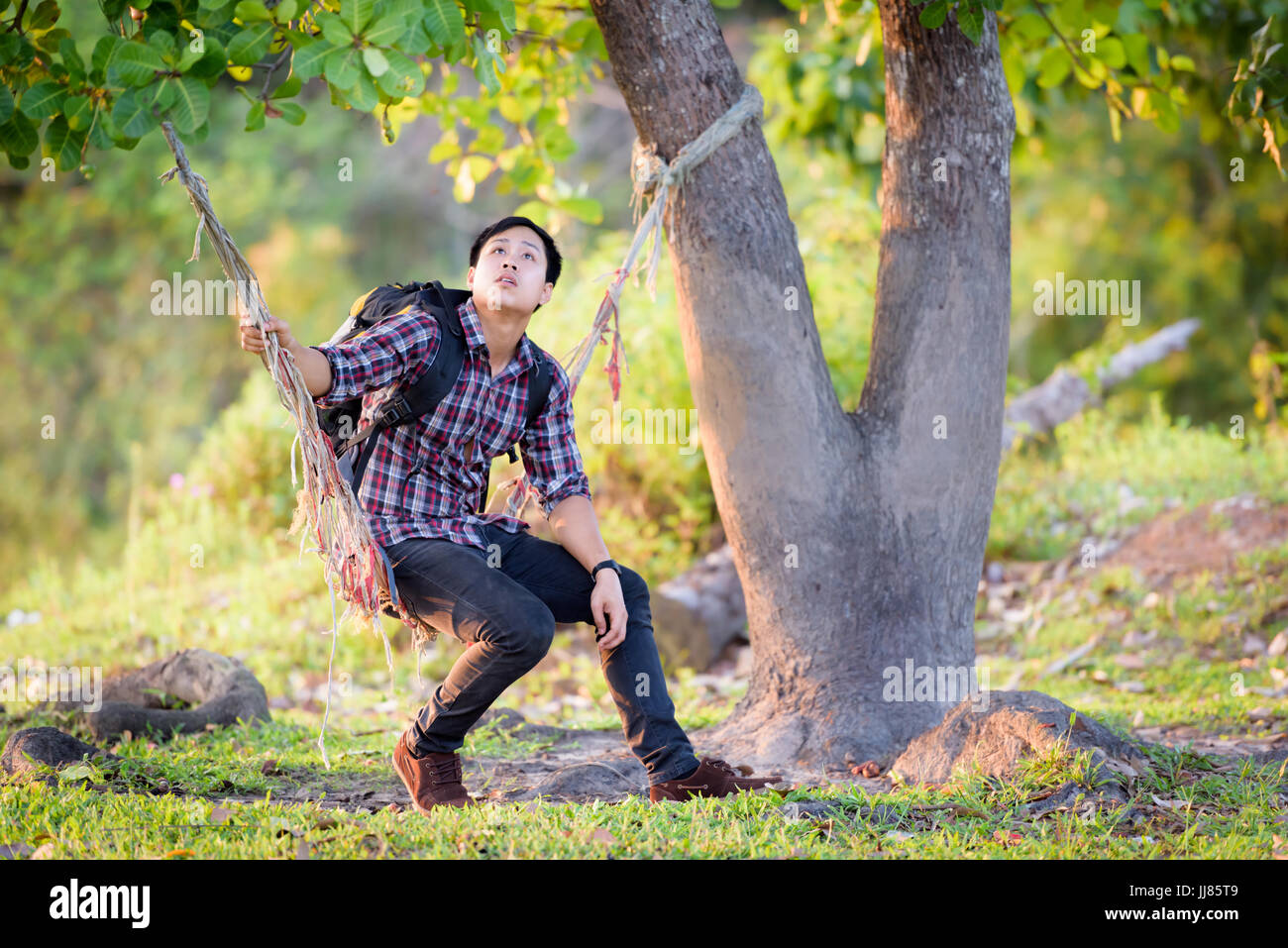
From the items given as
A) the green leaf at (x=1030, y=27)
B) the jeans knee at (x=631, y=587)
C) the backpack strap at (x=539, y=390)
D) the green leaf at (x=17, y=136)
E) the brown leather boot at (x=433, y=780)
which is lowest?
the brown leather boot at (x=433, y=780)

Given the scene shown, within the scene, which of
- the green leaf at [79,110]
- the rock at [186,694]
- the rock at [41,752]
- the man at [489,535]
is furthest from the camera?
the rock at [186,694]

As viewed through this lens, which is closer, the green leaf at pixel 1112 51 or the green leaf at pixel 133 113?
the green leaf at pixel 133 113

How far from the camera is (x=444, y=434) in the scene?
115 inches

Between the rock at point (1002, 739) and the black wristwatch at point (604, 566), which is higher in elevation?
the black wristwatch at point (604, 566)

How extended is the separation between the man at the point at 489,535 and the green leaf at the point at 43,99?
30.5 inches

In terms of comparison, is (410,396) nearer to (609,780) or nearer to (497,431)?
(497,431)

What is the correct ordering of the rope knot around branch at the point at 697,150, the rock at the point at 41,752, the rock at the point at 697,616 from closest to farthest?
1. the rock at the point at 41,752
2. the rope knot around branch at the point at 697,150
3. the rock at the point at 697,616

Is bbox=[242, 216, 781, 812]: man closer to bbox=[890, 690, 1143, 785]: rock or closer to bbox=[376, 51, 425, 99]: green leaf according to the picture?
bbox=[890, 690, 1143, 785]: rock

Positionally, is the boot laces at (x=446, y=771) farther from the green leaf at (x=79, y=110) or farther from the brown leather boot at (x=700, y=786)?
the green leaf at (x=79, y=110)

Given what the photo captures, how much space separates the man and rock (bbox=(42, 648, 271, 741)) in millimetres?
1273

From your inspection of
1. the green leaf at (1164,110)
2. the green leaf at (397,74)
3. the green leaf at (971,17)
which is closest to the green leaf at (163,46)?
the green leaf at (397,74)

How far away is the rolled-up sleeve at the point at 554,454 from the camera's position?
3.11m

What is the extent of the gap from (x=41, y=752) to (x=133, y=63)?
1891 mm

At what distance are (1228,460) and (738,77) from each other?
4176 millimetres
